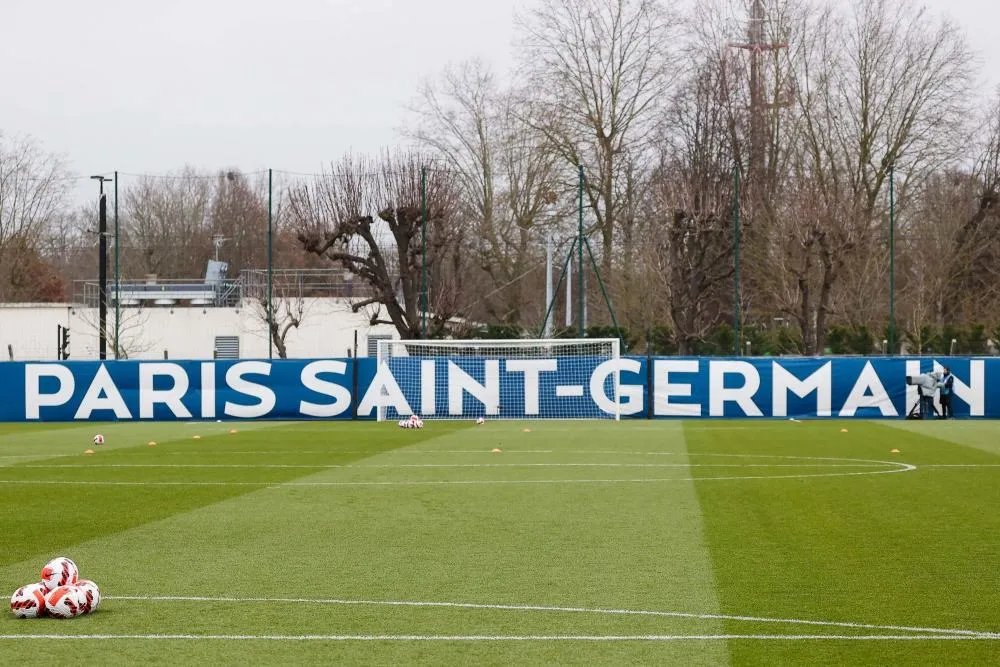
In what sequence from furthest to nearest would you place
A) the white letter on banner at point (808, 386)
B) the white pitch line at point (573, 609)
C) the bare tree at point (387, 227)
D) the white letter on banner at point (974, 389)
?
1. the bare tree at point (387, 227)
2. the white letter on banner at point (808, 386)
3. the white letter on banner at point (974, 389)
4. the white pitch line at point (573, 609)

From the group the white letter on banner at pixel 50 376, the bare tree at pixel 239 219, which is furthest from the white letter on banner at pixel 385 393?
the bare tree at pixel 239 219

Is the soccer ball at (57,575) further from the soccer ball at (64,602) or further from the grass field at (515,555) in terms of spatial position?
the grass field at (515,555)

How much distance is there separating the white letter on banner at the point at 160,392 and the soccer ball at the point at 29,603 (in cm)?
2628

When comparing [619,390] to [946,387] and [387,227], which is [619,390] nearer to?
[946,387]

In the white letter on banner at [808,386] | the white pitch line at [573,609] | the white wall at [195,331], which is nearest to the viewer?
the white pitch line at [573,609]

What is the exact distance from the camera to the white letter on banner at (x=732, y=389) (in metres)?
33.4

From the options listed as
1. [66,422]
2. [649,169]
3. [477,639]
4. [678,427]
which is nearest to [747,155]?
[649,169]

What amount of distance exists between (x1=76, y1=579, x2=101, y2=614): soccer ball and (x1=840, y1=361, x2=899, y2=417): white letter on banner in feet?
90.5

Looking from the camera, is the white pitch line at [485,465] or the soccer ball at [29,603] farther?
the white pitch line at [485,465]

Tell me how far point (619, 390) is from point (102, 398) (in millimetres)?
13099

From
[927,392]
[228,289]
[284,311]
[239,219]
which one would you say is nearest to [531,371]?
[927,392]

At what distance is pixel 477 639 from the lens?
7352mm

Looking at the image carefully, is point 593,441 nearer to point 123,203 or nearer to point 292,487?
point 292,487

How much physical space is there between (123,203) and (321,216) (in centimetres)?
3363
